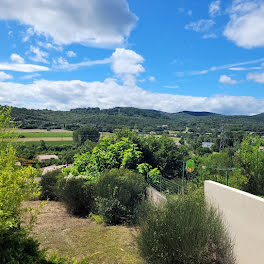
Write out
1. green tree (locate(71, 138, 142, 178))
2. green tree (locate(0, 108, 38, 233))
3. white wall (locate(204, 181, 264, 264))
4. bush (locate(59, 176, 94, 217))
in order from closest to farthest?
green tree (locate(0, 108, 38, 233)) < white wall (locate(204, 181, 264, 264)) < bush (locate(59, 176, 94, 217)) < green tree (locate(71, 138, 142, 178))

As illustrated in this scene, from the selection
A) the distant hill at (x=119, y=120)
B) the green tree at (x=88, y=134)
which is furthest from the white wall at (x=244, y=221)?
the distant hill at (x=119, y=120)

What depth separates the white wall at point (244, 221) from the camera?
127 inches

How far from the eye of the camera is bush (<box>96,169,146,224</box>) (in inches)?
235

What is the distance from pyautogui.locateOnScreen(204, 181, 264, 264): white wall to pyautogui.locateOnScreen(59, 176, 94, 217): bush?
3946 mm

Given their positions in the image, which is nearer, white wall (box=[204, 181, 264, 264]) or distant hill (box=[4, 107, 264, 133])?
white wall (box=[204, 181, 264, 264])

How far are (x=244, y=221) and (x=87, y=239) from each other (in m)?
3.07

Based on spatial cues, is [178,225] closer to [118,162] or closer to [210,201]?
[210,201]

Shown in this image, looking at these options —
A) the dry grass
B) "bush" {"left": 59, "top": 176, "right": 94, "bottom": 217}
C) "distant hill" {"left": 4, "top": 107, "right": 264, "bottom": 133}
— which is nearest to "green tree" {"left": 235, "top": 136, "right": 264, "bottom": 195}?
the dry grass

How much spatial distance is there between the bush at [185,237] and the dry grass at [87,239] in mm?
482

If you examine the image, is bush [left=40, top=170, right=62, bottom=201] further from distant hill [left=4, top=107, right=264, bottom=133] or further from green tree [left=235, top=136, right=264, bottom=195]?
distant hill [left=4, top=107, right=264, bottom=133]

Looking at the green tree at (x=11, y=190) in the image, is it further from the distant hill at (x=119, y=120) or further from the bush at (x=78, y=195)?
the distant hill at (x=119, y=120)

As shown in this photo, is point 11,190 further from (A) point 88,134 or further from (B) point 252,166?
(A) point 88,134

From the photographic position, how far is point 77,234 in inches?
208

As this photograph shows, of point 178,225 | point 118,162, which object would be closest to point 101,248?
point 178,225
